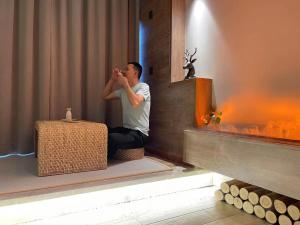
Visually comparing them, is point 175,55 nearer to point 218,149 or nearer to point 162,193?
point 218,149

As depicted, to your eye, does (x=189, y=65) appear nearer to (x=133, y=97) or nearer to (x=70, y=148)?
(x=133, y=97)

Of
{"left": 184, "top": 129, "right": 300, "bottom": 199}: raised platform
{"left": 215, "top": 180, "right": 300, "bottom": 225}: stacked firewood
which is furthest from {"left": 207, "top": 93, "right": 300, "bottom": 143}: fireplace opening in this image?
{"left": 215, "top": 180, "right": 300, "bottom": 225}: stacked firewood

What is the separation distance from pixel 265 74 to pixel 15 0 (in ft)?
8.02

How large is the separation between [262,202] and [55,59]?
2316 mm

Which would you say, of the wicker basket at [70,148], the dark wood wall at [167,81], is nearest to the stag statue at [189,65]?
the dark wood wall at [167,81]

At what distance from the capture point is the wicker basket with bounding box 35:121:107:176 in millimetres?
1713

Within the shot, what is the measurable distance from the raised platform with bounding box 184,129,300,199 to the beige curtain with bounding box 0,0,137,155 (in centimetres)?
136

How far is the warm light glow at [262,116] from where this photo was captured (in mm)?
1627

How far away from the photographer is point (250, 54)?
196 centimetres

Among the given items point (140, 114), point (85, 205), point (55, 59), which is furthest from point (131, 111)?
point (85, 205)

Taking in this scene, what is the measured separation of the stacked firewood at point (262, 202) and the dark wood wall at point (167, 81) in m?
0.66

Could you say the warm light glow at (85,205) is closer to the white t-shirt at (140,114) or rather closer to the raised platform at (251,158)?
the raised platform at (251,158)

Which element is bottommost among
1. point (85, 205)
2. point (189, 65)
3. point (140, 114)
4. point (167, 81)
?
point (85, 205)

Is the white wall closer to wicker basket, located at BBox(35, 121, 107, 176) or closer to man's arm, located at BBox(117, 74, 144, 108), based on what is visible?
man's arm, located at BBox(117, 74, 144, 108)
